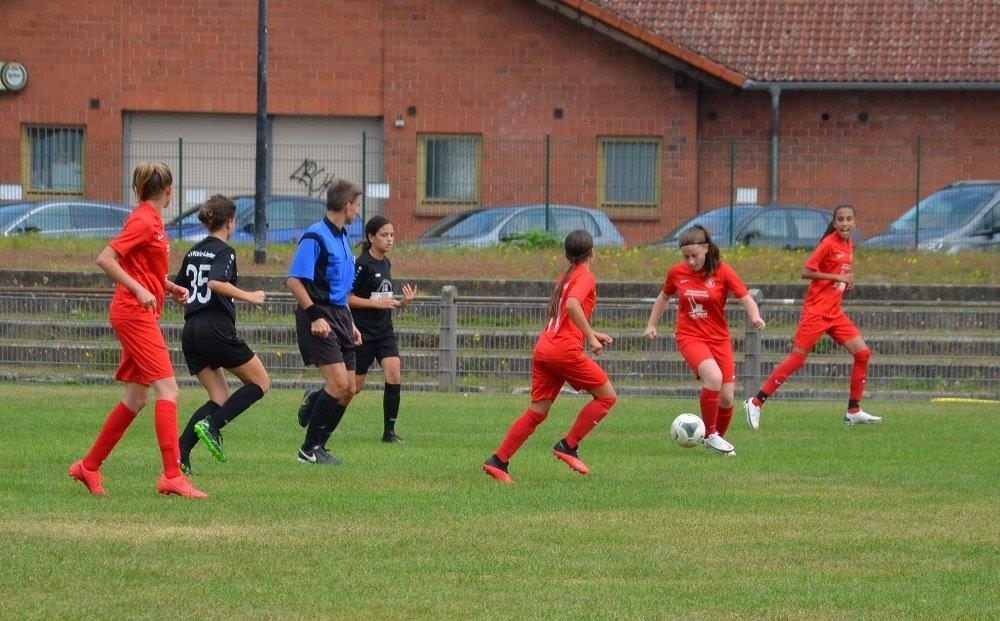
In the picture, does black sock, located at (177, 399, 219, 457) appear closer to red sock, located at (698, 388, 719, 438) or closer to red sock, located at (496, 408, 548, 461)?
red sock, located at (496, 408, 548, 461)

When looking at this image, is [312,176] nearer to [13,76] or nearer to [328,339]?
[13,76]

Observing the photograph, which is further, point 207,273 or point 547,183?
point 547,183

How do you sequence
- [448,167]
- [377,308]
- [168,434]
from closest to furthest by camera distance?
1. [168,434]
2. [377,308]
3. [448,167]

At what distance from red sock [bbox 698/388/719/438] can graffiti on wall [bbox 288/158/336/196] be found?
60.6ft

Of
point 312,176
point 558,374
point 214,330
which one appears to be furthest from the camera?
point 312,176

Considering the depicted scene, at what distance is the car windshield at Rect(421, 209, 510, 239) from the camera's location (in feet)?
86.9

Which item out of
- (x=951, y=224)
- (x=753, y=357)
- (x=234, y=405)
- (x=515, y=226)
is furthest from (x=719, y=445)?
(x=951, y=224)

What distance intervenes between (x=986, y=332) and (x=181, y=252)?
11296mm

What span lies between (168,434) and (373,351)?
414cm

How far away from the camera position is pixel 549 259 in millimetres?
24250

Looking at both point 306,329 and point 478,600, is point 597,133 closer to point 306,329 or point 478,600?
point 306,329

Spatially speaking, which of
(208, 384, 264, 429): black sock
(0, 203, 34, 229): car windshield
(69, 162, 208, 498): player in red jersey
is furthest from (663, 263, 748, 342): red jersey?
(0, 203, 34, 229): car windshield

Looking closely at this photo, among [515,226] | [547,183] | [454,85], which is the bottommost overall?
[515,226]

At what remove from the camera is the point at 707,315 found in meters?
12.9
